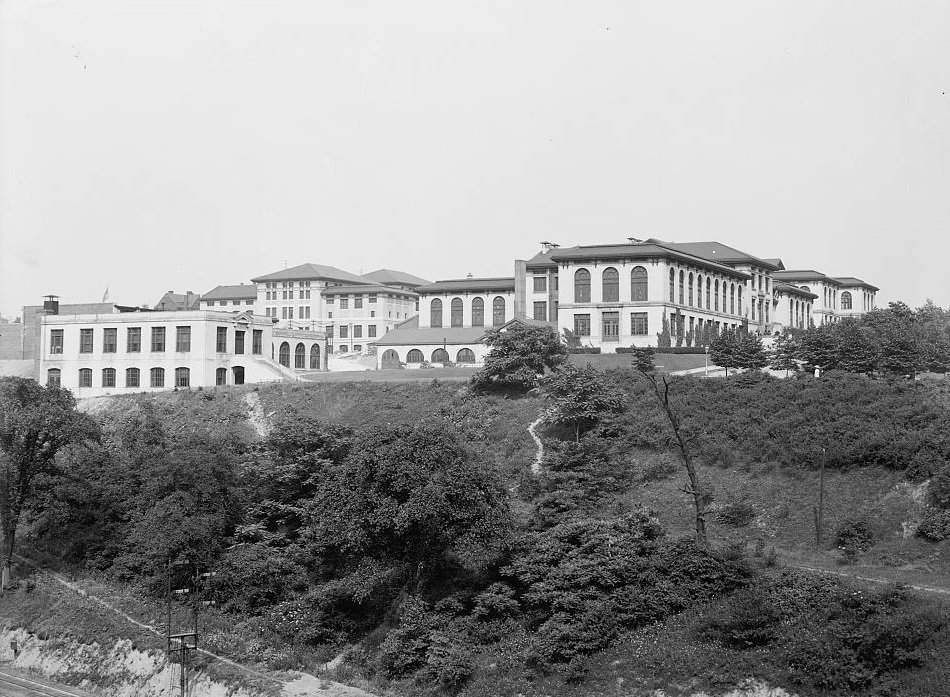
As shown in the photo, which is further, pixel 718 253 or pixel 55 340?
pixel 718 253

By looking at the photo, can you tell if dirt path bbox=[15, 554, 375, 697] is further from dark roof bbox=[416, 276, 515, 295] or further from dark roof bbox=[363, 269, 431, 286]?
dark roof bbox=[363, 269, 431, 286]

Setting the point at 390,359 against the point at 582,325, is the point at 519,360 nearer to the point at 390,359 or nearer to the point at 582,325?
the point at 582,325

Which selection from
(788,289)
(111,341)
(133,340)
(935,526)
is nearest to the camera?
(935,526)

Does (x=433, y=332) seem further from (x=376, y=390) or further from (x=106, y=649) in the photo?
(x=106, y=649)

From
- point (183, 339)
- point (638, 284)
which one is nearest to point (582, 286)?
point (638, 284)

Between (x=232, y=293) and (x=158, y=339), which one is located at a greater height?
(x=232, y=293)

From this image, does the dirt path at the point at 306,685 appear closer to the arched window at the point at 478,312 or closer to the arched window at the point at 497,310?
the arched window at the point at 497,310
